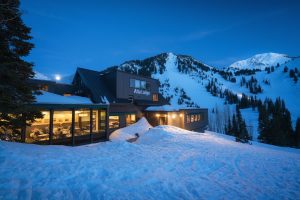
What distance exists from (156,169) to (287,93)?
18586 cm

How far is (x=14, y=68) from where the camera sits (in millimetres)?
9172

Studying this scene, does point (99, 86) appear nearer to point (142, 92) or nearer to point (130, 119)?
point (130, 119)

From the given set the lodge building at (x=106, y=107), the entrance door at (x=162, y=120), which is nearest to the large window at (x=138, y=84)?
the lodge building at (x=106, y=107)

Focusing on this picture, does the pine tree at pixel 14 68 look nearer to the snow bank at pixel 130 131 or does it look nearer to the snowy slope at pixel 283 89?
the snow bank at pixel 130 131

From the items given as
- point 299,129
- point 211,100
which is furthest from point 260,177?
point 211,100

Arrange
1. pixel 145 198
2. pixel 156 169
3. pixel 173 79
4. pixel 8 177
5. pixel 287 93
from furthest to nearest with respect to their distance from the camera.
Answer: pixel 173 79, pixel 287 93, pixel 156 169, pixel 8 177, pixel 145 198

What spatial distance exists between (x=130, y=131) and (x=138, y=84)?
838 centimetres

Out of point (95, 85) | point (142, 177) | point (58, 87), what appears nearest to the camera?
point (142, 177)

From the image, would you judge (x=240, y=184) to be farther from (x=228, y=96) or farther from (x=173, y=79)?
(x=173, y=79)

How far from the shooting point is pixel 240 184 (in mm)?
5828

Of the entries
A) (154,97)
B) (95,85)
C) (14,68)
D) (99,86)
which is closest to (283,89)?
(154,97)

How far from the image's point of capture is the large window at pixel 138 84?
2675 cm

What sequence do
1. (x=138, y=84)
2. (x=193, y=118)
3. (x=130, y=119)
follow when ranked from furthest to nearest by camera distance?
(x=193, y=118), (x=138, y=84), (x=130, y=119)

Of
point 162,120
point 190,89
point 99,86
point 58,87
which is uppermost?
point 190,89
